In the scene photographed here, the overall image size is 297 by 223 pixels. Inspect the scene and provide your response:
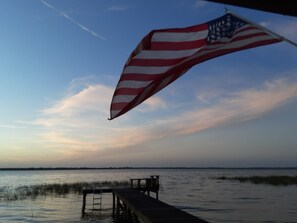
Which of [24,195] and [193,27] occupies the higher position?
[193,27]

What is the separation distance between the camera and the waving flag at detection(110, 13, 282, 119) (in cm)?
554

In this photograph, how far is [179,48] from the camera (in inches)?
225

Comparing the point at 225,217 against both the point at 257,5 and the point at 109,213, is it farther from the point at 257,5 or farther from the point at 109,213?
the point at 257,5

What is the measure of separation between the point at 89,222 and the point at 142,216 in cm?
1464

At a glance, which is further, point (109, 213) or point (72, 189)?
point (72, 189)

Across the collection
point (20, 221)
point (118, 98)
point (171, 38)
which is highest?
point (171, 38)

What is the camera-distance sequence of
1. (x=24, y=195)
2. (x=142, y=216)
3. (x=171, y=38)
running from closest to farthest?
(x=171, y=38) < (x=142, y=216) < (x=24, y=195)

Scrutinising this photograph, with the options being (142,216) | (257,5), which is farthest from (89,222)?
(257,5)

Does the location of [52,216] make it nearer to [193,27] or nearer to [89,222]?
[89,222]

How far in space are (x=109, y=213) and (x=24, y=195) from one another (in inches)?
736

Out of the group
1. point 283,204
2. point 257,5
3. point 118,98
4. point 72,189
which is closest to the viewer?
point 257,5

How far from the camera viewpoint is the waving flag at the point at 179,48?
218 inches

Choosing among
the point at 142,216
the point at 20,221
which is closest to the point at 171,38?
the point at 142,216

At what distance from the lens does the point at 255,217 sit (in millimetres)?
29375
